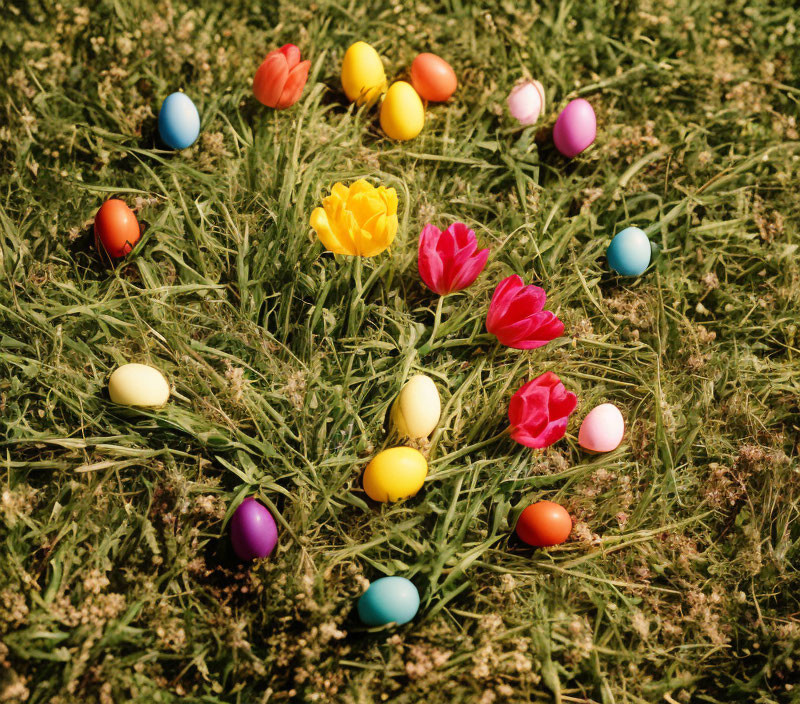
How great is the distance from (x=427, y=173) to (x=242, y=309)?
814 mm

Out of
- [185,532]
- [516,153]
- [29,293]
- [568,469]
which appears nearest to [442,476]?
[568,469]

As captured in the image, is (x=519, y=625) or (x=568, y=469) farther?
(x=568, y=469)

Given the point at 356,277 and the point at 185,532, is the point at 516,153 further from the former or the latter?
the point at 185,532

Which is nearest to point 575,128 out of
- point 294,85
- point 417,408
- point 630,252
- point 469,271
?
point 630,252

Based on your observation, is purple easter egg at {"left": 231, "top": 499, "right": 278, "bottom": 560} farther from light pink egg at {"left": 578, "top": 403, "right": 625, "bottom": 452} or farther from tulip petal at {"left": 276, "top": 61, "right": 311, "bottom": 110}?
tulip petal at {"left": 276, "top": 61, "right": 311, "bottom": 110}

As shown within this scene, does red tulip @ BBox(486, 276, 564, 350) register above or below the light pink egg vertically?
above

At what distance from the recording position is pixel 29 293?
7.08ft

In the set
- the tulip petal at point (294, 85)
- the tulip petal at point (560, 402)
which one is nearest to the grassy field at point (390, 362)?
the tulip petal at point (294, 85)

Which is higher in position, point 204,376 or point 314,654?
point 204,376

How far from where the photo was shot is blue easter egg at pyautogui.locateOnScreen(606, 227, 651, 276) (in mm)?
2318

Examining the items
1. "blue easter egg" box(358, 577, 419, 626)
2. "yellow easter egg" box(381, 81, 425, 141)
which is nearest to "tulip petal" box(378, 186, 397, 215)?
"yellow easter egg" box(381, 81, 425, 141)

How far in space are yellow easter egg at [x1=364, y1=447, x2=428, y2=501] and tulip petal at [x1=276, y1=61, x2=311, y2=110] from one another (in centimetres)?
124

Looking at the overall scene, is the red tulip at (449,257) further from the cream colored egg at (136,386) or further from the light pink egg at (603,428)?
the cream colored egg at (136,386)

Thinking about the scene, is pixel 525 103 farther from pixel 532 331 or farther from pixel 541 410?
pixel 541 410
